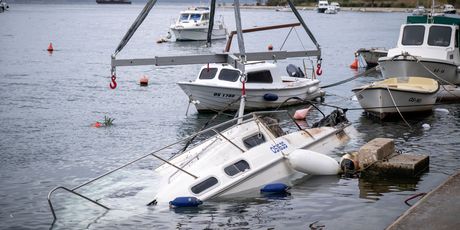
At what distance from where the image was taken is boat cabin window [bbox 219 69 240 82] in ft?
99.1

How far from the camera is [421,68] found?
32812 millimetres

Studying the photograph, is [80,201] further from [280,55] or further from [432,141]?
[432,141]

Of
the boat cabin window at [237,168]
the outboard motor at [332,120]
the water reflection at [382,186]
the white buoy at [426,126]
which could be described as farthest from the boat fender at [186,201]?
the white buoy at [426,126]

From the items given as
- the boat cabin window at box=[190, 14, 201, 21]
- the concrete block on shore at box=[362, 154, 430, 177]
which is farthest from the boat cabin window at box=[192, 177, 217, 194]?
the boat cabin window at box=[190, 14, 201, 21]

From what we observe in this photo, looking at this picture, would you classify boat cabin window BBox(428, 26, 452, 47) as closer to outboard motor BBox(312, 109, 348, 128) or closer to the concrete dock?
outboard motor BBox(312, 109, 348, 128)

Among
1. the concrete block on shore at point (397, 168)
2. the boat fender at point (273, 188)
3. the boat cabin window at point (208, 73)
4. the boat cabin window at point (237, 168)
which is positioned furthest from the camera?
the boat cabin window at point (208, 73)

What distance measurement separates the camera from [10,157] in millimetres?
23719

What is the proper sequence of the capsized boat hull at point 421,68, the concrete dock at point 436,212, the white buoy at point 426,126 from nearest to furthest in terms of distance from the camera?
the concrete dock at point 436,212, the white buoy at point 426,126, the capsized boat hull at point 421,68

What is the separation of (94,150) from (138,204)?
7.50 metres

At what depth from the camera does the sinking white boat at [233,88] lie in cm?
2986

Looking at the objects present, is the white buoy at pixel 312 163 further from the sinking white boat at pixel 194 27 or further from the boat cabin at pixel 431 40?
the sinking white boat at pixel 194 27

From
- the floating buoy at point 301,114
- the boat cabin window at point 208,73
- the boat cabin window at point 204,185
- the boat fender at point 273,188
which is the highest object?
the boat cabin window at point 208,73

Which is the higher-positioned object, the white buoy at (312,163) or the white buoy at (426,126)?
the white buoy at (312,163)

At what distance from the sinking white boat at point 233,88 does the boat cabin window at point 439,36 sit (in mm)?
7407
